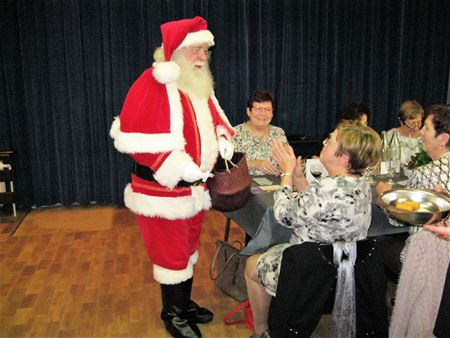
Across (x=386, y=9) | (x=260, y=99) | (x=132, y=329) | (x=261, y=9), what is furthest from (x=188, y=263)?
(x=386, y=9)

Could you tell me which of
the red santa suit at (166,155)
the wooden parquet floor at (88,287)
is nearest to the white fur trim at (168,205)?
the red santa suit at (166,155)

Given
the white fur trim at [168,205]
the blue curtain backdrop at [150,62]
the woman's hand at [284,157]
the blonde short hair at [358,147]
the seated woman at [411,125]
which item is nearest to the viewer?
the blonde short hair at [358,147]

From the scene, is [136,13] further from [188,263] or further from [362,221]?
[362,221]

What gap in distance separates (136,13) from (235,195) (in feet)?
10.4

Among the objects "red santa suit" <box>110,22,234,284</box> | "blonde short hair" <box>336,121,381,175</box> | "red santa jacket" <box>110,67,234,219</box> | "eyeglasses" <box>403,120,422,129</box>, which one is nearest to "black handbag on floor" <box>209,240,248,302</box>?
"red santa suit" <box>110,22,234,284</box>

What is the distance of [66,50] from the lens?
4598 millimetres

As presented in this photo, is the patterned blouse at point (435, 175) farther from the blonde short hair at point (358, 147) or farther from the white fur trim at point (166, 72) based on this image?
the white fur trim at point (166, 72)

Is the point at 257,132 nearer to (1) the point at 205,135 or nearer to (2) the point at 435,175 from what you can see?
(1) the point at 205,135

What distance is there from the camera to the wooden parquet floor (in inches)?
101

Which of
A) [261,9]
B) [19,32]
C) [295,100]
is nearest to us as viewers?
[19,32]

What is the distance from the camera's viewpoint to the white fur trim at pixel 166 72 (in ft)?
6.97

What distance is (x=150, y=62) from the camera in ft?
15.7

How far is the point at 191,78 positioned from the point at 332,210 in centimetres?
98

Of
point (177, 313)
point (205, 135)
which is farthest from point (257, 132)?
point (177, 313)
